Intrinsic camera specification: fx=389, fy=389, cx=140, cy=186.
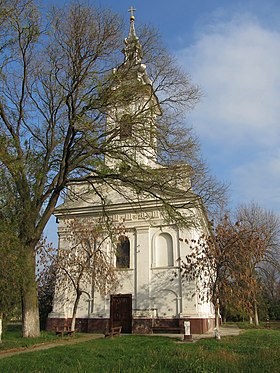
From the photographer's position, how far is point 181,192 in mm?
15641

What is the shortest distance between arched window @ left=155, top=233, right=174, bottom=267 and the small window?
1083 centimetres

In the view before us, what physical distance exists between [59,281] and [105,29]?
15798 millimetres

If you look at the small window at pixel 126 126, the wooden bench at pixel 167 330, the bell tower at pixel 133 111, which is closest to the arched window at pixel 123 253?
the wooden bench at pixel 167 330

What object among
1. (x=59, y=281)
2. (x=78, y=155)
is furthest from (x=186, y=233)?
(x=78, y=155)

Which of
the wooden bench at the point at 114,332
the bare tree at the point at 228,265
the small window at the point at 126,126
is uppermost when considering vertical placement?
the small window at the point at 126,126

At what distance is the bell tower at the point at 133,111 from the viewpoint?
15.3 meters

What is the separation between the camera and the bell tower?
50.1 feet

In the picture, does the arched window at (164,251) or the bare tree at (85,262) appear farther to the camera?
the arched window at (164,251)

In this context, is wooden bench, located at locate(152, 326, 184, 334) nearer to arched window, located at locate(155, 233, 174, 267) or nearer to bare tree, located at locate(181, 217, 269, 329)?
bare tree, located at locate(181, 217, 269, 329)

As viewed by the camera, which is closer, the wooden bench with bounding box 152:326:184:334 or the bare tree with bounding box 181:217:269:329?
the bare tree with bounding box 181:217:269:329

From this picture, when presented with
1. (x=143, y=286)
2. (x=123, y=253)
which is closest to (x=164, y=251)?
(x=143, y=286)

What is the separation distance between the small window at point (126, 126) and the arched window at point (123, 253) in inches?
432

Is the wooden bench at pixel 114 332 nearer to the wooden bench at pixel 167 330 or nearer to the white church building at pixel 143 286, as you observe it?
the white church building at pixel 143 286

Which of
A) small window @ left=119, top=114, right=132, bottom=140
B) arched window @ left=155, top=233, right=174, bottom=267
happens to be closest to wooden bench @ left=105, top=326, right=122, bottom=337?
arched window @ left=155, top=233, right=174, bottom=267
